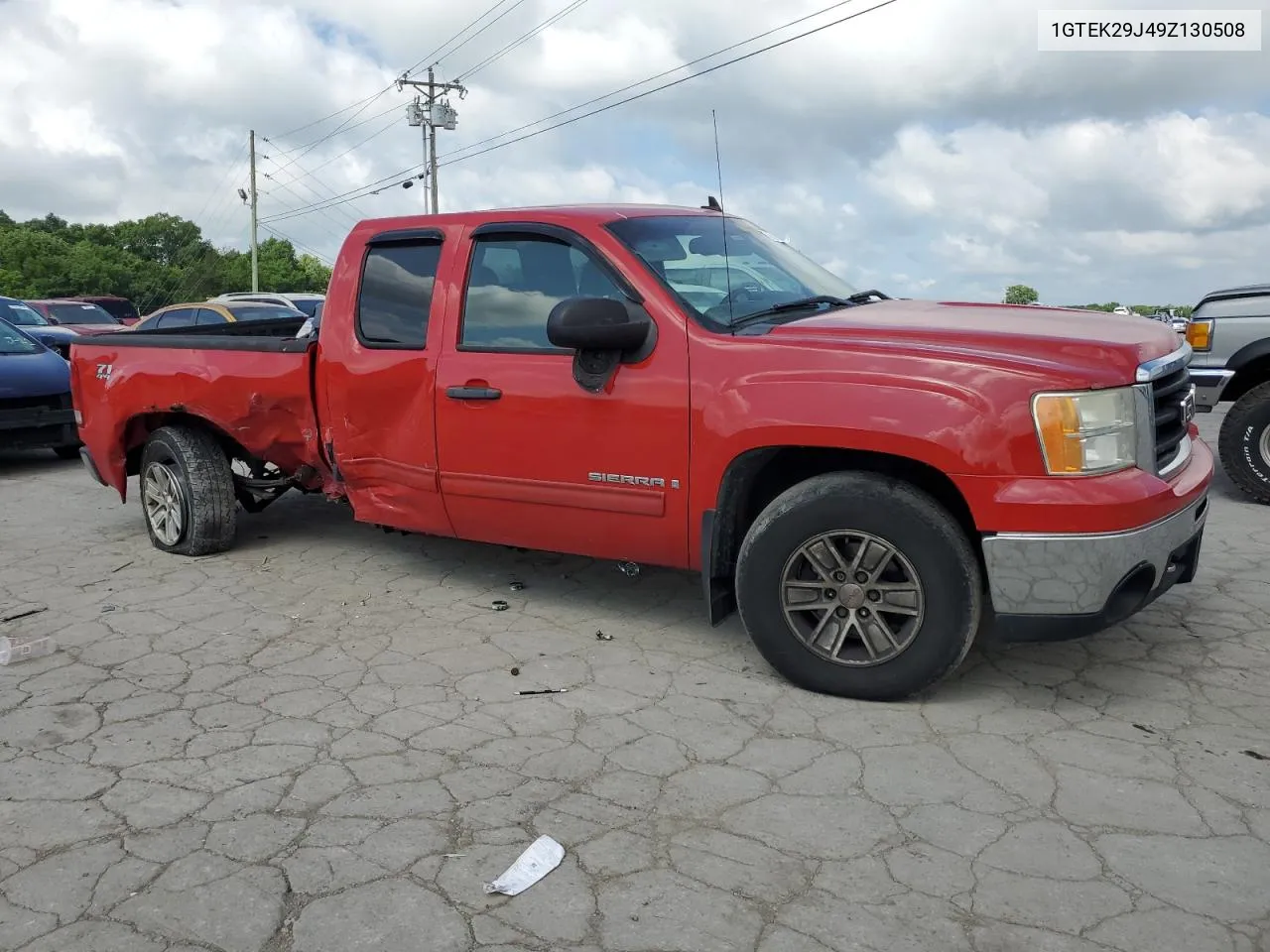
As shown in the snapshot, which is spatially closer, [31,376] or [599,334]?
[599,334]

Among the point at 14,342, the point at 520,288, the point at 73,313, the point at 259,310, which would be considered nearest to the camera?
the point at 520,288

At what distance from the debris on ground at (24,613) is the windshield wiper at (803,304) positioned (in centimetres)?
363

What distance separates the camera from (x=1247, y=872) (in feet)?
9.02

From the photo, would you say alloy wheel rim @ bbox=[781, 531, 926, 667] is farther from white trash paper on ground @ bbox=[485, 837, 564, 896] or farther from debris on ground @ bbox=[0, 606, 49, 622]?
debris on ground @ bbox=[0, 606, 49, 622]

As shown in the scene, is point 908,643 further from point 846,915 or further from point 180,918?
point 180,918

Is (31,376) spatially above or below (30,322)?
below

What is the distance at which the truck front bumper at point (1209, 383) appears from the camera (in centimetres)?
721

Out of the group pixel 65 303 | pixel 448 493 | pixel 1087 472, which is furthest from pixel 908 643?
pixel 65 303

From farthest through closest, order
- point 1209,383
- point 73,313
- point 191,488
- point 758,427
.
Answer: point 73,313 → point 1209,383 → point 191,488 → point 758,427

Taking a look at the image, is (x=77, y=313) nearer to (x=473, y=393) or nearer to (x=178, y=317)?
(x=178, y=317)

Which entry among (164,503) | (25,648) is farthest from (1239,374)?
(25,648)

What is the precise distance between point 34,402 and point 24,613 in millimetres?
4998

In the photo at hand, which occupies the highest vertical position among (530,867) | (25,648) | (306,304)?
(306,304)

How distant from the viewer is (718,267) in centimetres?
457
